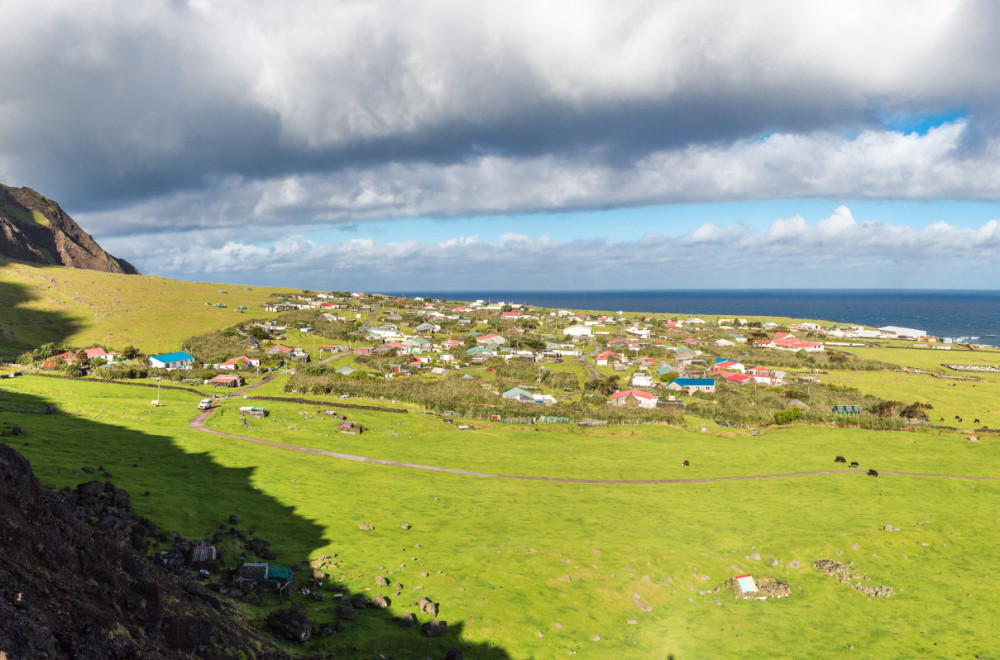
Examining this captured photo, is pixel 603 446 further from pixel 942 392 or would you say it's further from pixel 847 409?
pixel 942 392

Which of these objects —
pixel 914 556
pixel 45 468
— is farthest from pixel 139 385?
pixel 914 556

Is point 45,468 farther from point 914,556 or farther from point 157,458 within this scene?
point 914,556

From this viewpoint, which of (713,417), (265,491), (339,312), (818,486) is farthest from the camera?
(339,312)

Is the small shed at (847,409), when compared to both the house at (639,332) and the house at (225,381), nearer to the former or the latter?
the house at (639,332)

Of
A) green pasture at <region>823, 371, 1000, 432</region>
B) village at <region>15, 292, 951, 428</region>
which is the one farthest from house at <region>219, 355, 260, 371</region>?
green pasture at <region>823, 371, 1000, 432</region>

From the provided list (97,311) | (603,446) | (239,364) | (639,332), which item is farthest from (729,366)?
(97,311)

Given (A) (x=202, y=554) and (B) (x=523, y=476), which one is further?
(B) (x=523, y=476)

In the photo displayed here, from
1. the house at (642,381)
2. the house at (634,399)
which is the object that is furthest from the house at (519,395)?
the house at (642,381)
